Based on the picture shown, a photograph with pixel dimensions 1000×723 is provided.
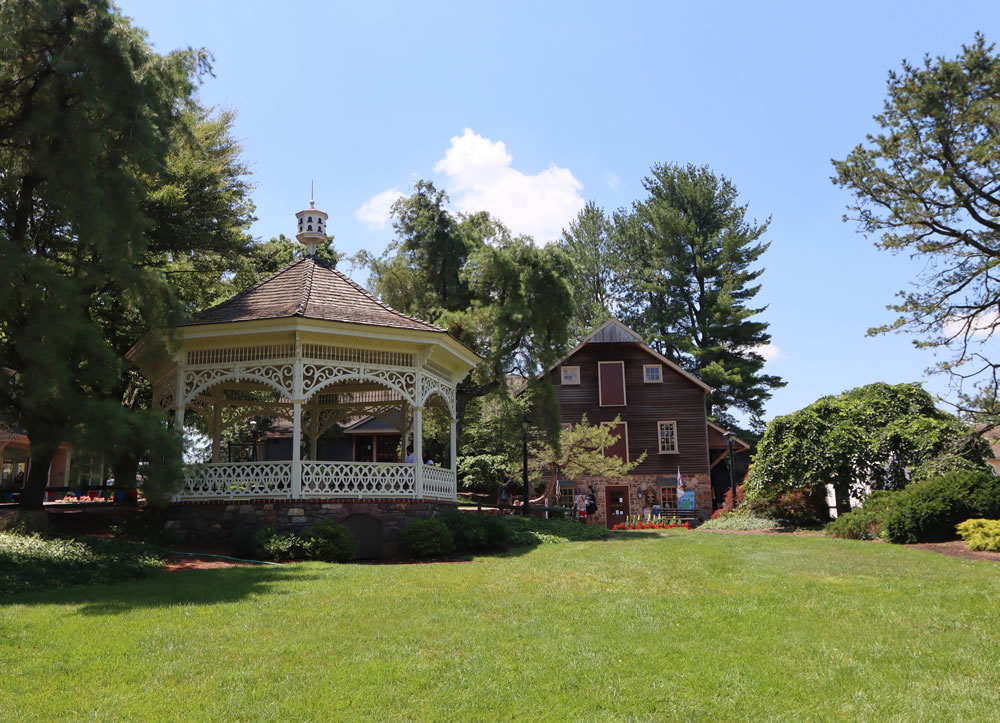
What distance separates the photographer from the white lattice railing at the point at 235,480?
15.3 m

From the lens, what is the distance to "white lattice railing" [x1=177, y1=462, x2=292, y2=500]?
601 inches

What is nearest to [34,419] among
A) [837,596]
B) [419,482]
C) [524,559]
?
[419,482]

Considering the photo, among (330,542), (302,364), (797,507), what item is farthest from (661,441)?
(330,542)

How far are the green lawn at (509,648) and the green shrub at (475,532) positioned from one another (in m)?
4.84

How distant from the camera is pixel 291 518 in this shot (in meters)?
14.9

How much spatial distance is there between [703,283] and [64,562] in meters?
40.0

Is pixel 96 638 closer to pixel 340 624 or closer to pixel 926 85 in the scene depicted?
pixel 340 624

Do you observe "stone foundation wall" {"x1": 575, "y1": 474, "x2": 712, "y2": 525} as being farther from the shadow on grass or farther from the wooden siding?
the shadow on grass

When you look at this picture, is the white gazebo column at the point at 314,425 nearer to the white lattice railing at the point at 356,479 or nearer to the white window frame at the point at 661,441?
the white lattice railing at the point at 356,479

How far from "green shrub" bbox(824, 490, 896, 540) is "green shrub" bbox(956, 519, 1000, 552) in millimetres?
2508

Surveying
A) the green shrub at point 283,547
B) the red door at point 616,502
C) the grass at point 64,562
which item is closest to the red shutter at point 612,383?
the red door at point 616,502

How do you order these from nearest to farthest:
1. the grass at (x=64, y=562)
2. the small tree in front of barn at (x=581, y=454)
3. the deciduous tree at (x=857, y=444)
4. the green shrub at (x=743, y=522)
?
the grass at (x=64, y=562), the deciduous tree at (x=857, y=444), the green shrub at (x=743, y=522), the small tree in front of barn at (x=581, y=454)

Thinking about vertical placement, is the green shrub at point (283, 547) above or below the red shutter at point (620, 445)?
below

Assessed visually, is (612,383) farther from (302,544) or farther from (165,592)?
(165,592)
